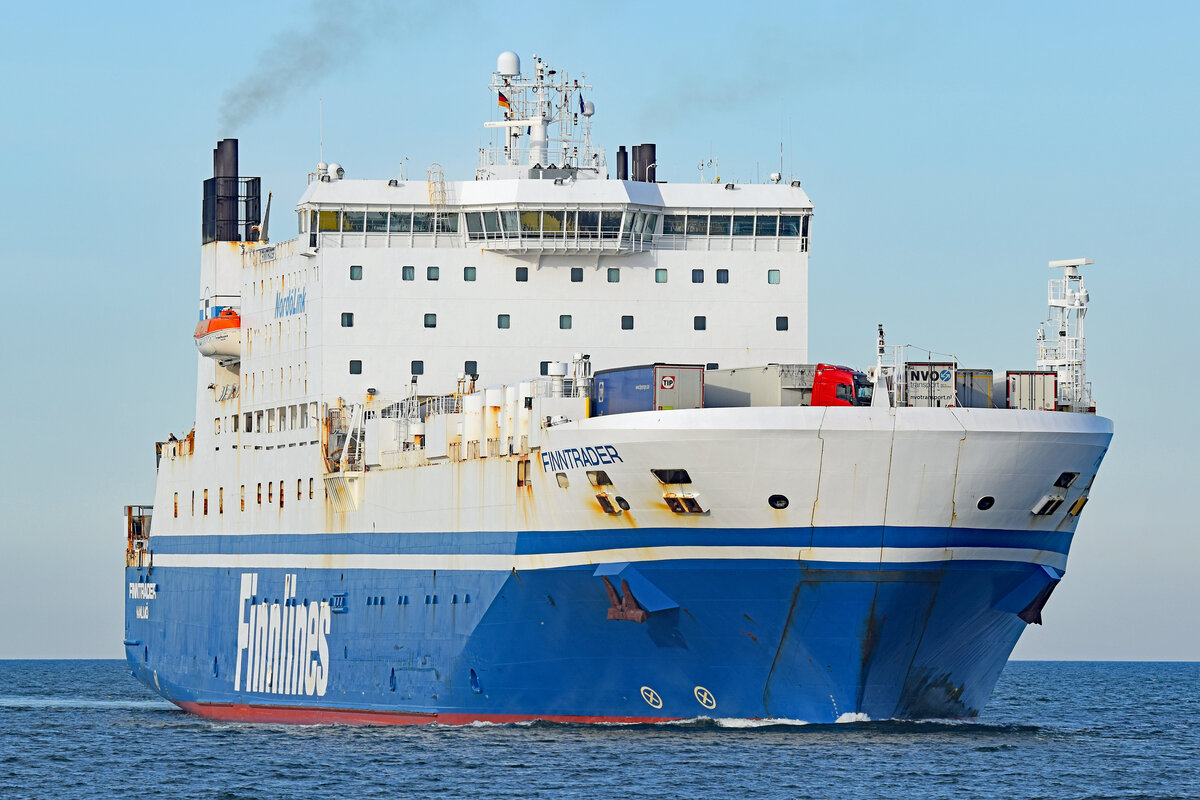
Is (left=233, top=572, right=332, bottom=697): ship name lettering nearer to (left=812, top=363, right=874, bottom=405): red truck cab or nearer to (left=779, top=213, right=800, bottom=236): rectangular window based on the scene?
(left=779, top=213, right=800, bottom=236): rectangular window

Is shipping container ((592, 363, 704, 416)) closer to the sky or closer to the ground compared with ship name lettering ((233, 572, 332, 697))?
closer to the sky

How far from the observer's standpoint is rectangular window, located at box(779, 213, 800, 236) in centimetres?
4431

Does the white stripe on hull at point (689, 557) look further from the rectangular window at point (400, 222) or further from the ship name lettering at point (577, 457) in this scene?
the rectangular window at point (400, 222)

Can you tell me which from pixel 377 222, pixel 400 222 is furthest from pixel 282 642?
pixel 400 222

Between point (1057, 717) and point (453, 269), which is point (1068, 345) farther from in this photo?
point (1057, 717)

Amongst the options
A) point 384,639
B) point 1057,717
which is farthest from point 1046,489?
point 1057,717

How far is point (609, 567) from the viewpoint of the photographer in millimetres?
34656

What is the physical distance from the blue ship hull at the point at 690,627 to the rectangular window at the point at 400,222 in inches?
274

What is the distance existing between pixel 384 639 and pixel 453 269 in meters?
8.36

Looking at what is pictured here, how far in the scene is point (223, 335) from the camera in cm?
5247

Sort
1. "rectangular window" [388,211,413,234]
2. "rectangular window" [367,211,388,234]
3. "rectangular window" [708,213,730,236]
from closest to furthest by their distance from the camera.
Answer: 1. "rectangular window" [708,213,730,236]
2. "rectangular window" [388,211,413,234]
3. "rectangular window" [367,211,388,234]

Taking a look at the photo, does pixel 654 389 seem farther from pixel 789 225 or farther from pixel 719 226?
pixel 789 225

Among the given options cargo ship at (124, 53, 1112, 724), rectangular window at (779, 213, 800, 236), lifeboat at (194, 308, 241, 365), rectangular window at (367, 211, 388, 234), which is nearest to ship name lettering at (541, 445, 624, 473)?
cargo ship at (124, 53, 1112, 724)

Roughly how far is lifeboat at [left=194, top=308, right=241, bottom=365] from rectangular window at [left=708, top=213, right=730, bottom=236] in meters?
14.6
